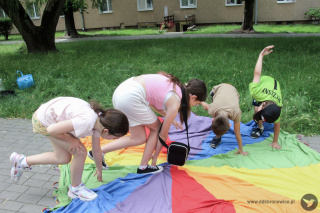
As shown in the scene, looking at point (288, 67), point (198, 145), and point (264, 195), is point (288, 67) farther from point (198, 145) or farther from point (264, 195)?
point (264, 195)

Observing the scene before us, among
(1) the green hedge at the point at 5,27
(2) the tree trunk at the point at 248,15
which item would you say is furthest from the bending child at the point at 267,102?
(1) the green hedge at the point at 5,27

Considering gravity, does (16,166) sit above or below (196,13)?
below

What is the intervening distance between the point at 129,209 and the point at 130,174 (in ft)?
2.11

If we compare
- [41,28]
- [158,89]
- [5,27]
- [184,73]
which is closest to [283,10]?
[184,73]

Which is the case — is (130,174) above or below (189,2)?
below

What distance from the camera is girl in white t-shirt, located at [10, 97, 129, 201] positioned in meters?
2.51

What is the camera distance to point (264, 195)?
3025 mm

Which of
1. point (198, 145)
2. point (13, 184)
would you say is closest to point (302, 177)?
point (198, 145)

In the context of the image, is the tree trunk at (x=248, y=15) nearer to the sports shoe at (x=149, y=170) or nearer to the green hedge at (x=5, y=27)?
the sports shoe at (x=149, y=170)

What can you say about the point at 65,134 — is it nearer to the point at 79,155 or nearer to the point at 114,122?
the point at 79,155

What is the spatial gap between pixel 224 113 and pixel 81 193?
2.05m

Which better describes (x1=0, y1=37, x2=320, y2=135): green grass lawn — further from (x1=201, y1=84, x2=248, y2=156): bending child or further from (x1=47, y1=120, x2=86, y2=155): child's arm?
(x1=47, y1=120, x2=86, y2=155): child's arm

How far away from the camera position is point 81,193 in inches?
119

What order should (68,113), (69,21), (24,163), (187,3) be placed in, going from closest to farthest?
(68,113), (24,163), (69,21), (187,3)
